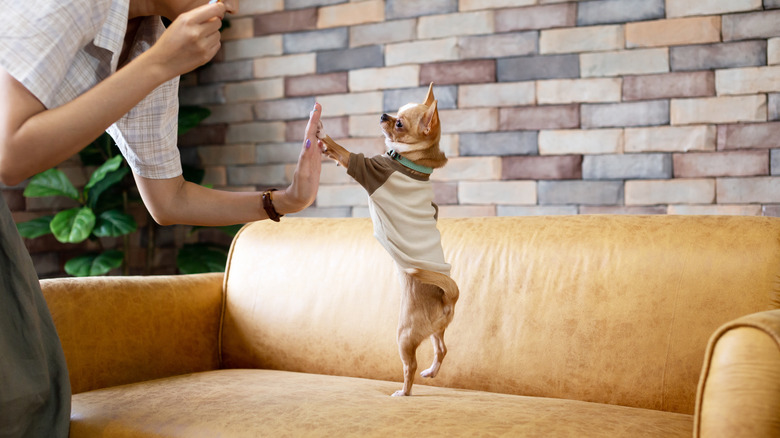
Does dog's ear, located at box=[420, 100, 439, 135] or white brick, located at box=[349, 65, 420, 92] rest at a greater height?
white brick, located at box=[349, 65, 420, 92]

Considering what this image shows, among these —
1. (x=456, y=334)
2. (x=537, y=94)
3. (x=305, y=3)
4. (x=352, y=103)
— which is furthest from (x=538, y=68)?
(x=456, y=334)

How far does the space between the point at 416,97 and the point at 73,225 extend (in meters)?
1.36

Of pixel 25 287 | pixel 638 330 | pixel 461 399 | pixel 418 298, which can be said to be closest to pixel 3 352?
pixel 25 287

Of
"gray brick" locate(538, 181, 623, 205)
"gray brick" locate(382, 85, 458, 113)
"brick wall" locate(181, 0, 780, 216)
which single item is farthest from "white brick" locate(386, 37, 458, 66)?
"gray brick" locate(538, 181, 623, 205)

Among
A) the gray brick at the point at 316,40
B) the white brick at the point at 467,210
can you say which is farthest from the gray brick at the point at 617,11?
the gray brick at the point at 316,40

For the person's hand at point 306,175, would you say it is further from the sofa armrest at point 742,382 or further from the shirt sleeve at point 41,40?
the sofa armrest at point 742,382

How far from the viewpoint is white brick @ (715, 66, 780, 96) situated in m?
2.10

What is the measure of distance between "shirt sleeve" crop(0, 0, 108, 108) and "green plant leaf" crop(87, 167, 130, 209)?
61.5 inches

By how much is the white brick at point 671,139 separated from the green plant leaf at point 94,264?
1.93 meters

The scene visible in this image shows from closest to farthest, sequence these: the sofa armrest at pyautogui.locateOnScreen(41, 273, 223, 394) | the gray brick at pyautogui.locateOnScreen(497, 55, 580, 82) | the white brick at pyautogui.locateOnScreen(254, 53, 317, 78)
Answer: the sofa armrest at pyautogui.locateOnScreen(41, 273, 223, 394), the gray brick at pyautogui.locateOnScreen(497, 55, 580, 82), the white brick at pyautogui.locateOnScreen(254, 53, 317, 78)

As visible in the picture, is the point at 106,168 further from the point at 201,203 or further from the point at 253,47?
the point at 201,203

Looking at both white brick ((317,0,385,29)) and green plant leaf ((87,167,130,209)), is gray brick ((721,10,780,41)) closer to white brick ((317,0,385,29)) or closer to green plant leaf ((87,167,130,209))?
white brick ((317,0,385,29))

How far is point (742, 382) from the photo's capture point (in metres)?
0.88

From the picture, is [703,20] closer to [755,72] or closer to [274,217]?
[755,72]
